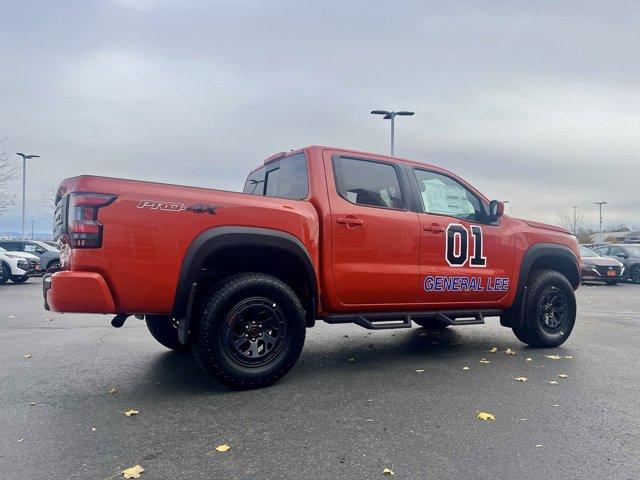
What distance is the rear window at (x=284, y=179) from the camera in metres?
4.75

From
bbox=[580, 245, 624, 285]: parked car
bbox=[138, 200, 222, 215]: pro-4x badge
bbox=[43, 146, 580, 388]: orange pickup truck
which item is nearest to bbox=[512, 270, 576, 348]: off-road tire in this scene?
bbox=[43, 146, 580, 388]: orange pickup truck

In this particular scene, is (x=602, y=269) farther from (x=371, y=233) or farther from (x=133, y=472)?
(x=133, y=472)

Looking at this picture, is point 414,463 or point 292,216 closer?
point 414,463

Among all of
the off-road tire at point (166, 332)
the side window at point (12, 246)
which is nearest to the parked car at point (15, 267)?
the side window at point (12, 246)

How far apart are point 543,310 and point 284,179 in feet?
11.4

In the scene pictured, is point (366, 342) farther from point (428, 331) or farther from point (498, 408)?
point (498, 408)

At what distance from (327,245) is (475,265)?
1857 millimetres

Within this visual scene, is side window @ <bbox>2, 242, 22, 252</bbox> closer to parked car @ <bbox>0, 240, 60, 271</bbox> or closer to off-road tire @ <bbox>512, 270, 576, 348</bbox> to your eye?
parked car @ <bbox>0, 240, 60, 271</bbox>

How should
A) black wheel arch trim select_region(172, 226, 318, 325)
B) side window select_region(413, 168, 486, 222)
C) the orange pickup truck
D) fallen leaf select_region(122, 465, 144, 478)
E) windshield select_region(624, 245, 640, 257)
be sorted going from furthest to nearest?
windshield select_region(624, 245, 640, 257) → side window select_region(413, 168, 486, 222) → black wheel arch trim select_region(172, 226, 318, 325) → the orange pickup truck → fallen leaf select_region(122, 465, 144, 478)

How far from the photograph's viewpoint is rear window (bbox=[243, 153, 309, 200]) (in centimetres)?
475

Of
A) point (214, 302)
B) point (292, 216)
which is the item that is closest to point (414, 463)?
point (214, 302)

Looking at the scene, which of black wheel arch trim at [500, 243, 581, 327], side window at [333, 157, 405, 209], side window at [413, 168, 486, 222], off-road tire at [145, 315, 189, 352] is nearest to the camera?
side window at [333, 157, 405, 209]

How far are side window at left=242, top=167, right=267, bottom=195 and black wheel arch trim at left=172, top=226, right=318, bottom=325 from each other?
162 cm

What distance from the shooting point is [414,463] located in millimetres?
2742
